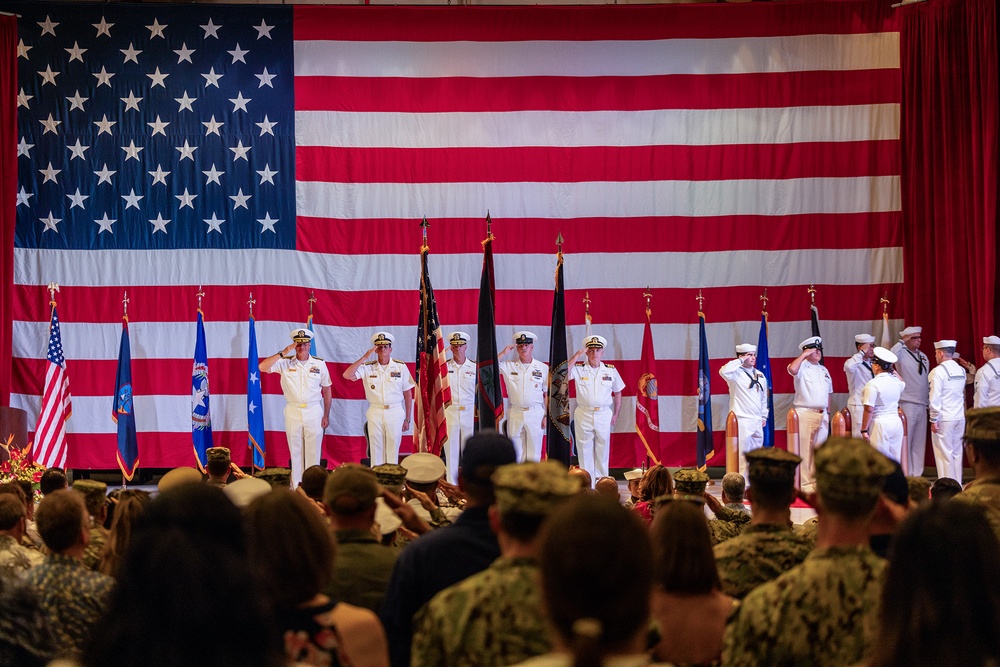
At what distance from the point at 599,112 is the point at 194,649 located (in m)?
10.3

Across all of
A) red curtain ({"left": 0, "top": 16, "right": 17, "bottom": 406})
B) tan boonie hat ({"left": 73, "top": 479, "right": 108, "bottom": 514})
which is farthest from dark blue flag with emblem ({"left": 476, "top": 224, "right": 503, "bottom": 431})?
red curtain ({"left": 0, "top": 16, "right": 17, "bottom": 406})

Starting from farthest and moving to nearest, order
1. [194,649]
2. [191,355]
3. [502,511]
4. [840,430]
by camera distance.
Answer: [191,355]
[840,430]
[502,511]
[194,649]

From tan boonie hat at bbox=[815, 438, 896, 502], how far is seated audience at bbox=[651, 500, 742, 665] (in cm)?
39

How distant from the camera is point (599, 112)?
11070 millimetres

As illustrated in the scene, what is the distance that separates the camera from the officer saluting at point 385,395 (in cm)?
1000

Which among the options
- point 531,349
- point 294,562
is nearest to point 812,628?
point 294,562

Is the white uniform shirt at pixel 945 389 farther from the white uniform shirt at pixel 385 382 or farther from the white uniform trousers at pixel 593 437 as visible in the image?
the white uniform shirt at pixel 385 382

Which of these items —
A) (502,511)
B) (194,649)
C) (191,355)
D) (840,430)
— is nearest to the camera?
(194,649)

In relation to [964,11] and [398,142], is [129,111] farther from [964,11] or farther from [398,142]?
[964,11]

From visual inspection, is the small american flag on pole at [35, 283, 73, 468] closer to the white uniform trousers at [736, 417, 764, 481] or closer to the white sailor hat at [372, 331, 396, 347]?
the white sailor hat at [372, 331, 396, 347]

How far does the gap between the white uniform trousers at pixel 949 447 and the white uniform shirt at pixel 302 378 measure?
571cm

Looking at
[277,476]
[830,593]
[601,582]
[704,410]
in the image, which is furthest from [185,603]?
[704,410]

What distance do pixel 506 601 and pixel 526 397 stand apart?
27.1ft

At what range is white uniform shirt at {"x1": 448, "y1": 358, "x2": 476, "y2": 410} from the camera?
32.9 ft
